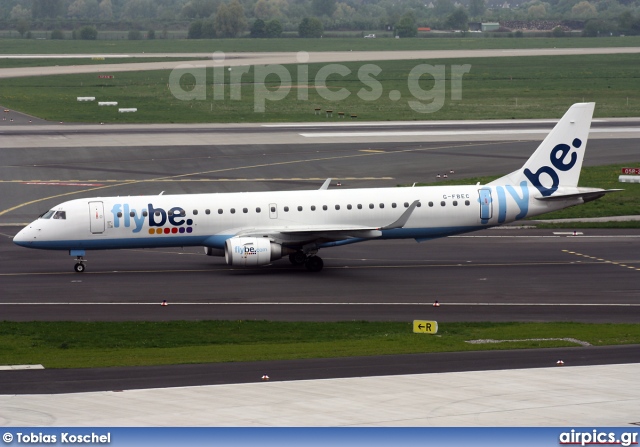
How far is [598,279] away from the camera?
5059cm

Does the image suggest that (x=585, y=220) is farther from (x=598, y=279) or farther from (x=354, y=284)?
(x=354, y=284)

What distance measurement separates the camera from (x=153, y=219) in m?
52.8

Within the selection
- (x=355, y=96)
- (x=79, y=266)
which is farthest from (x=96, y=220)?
(x=355, y=96)

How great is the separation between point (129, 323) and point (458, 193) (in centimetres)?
2009

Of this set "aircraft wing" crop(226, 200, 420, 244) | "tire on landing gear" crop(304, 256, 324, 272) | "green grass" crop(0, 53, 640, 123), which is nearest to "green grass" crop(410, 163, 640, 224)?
"aircraft wing" crop(226, 200, 420, 244)

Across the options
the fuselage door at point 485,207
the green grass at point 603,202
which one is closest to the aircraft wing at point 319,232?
the fuselage door at point 485,207

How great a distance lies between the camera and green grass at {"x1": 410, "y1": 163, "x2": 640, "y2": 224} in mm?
65438

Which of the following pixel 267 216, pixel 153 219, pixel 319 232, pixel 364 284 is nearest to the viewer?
pixel 364 284

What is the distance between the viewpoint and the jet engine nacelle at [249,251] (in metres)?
51.3

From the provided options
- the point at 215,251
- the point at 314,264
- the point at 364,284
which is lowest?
the point at 364,284

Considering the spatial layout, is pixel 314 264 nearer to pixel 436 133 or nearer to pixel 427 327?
pixel 427 327

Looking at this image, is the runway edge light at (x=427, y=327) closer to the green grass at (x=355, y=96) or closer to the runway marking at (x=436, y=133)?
the runway marking at (x=436, y=133)

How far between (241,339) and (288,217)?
47.8 ft

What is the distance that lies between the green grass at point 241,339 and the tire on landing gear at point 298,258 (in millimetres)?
12113
